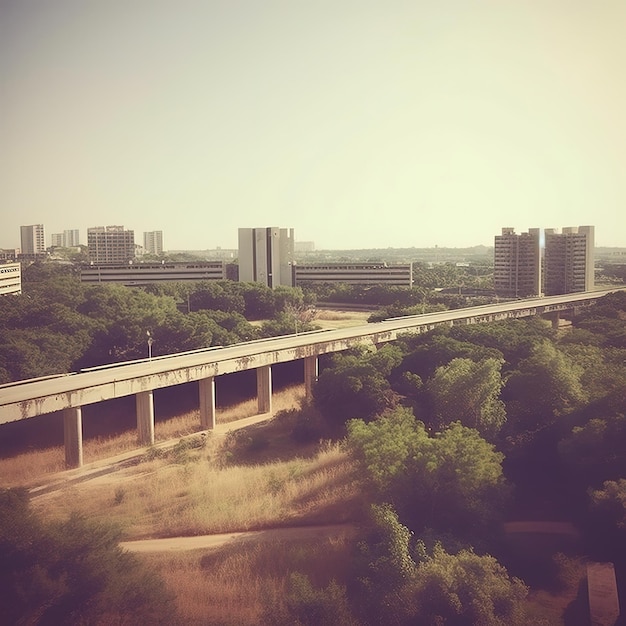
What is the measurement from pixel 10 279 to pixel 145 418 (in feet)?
95.1

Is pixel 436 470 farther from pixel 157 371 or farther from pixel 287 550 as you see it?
pixel 157 371

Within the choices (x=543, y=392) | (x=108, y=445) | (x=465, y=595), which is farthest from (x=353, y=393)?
(x=465, y=595)

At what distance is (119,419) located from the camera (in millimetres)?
29969

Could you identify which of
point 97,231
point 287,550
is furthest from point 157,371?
point 97,231

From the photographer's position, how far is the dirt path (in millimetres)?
17375

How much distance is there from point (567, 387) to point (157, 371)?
55.7 feet

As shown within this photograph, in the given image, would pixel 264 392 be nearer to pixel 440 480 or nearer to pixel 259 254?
pixel 440 480

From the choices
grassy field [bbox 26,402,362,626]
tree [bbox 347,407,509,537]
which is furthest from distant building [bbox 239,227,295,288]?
tree [bbox 347,407,509,537]

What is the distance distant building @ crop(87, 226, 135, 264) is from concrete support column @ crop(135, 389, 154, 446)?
105211mm

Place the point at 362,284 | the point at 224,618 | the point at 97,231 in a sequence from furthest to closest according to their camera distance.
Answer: the point at 97,231
the point at 362,284
the point at 224,618

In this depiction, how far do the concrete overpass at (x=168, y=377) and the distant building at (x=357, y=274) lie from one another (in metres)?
42.3

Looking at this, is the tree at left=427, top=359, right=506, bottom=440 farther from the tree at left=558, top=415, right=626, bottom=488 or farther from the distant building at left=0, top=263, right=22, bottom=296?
the distant building at left=0, top=263, right=22, bottom=296

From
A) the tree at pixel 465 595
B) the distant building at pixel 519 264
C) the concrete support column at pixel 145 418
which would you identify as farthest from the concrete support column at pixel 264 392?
the distant building at pixel 519 264

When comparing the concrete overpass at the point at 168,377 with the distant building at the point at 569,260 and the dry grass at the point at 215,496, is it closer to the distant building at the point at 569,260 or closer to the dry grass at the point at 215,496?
the dry grass at the point at 215,496
